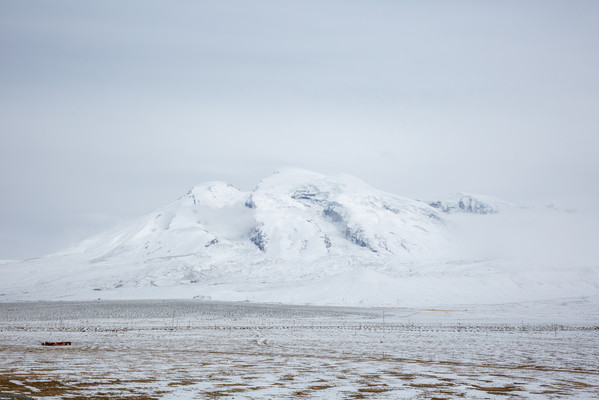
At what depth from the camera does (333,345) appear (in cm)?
4919

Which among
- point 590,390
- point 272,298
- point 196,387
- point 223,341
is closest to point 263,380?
point 196,387

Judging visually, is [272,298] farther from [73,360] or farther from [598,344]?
[73,360]

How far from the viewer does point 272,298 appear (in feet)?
632

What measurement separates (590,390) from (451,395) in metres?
6.67

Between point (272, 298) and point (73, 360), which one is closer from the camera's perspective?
point (73, 360)

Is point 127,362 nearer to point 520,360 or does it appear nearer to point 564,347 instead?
point 520,360

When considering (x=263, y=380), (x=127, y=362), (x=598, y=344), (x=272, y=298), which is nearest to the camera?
(x=263, y=380)

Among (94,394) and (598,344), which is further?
(598,344)

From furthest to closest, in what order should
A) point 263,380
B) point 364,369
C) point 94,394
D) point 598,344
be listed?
point 598,344 → point 364,369 → point 263,380 → point 94,394

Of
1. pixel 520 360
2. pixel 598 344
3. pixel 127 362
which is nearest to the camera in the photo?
pixel 127 362

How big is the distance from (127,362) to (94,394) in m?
13.3

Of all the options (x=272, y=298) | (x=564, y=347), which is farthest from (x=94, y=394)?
(x=272, y=298)

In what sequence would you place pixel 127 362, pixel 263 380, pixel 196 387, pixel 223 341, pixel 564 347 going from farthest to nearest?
pixel 223 341 → pixel 564 347 → pixel 127 362 → pixel 263 380 → pixel 196 387

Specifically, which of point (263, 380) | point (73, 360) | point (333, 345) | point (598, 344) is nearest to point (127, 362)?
point (73, 360)
